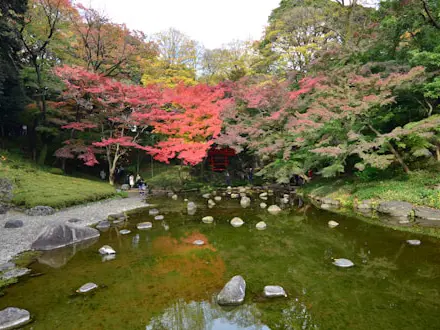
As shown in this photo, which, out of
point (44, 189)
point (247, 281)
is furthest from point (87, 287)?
point (44, 189)

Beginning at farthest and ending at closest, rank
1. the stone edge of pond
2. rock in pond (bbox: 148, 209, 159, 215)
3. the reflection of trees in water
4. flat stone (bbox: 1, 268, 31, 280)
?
1. rock in pond (bbox: 148, 209, 159, 215)
2. the stone edge of pond
3. flat stone (bbox: 1, 268, 31, 280)
4. the reflection of trees in water

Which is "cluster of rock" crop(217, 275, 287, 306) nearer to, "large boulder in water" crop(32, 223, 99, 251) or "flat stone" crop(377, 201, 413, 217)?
"large boulder in water" crop(32, 223, 99, 251)

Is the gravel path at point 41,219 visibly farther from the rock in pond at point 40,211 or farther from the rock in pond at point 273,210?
the rock in pond at point 273,210

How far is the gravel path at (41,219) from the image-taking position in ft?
24.9

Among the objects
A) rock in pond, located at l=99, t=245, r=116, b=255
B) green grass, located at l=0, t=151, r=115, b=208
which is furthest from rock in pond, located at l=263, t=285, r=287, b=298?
green grass, located at l=0, t=151, r=115, b=208

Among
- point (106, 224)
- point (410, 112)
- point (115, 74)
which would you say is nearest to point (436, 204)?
point (410, 112)

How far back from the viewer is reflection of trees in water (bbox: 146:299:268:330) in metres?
4.30

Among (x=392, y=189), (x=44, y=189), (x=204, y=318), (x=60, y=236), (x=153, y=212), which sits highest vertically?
(x=392, y=189)

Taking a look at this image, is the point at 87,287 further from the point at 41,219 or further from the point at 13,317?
the point at 41,219

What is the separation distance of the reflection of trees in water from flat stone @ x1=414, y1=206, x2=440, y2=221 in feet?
27.3

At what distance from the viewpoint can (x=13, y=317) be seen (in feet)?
13.9

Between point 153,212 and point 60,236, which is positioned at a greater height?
point 60,236

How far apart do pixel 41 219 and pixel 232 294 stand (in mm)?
8654

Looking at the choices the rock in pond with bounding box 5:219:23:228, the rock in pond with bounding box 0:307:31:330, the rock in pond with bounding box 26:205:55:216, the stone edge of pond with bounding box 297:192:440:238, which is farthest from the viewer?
the rock in pond with bounding box 26:205:55:216
